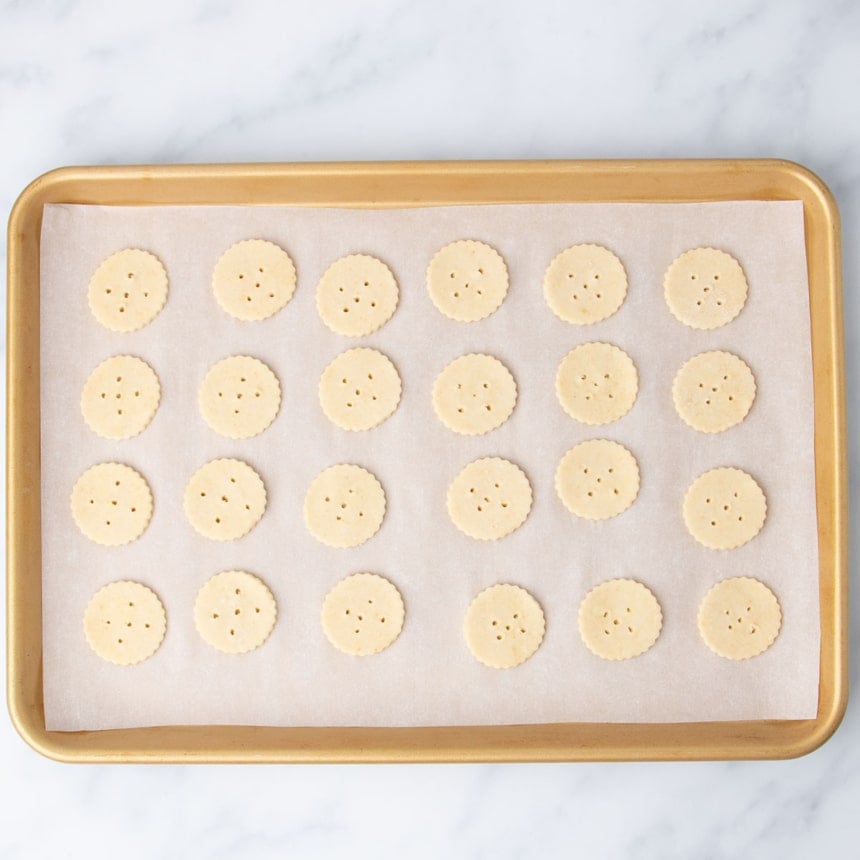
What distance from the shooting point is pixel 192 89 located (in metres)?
0.87

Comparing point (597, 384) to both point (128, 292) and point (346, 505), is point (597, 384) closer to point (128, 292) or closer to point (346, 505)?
point (346, 505)

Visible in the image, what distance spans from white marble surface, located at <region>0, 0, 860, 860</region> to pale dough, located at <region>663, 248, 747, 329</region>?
0.36 ft

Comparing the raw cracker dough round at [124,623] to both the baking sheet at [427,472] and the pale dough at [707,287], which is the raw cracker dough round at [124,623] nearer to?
the baking sheet at [427,472]

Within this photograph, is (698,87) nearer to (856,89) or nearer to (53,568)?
(856,89)

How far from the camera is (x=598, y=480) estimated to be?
0.82 m

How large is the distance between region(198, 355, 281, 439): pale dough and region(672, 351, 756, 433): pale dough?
1.23 ft

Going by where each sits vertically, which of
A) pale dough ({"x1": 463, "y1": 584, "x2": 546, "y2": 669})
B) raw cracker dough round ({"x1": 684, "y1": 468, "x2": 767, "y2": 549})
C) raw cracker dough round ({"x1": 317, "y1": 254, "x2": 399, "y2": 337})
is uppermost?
raw cracker dough round ({"x1": 317, "y1": 254, "x2": 399, "y2": 337})

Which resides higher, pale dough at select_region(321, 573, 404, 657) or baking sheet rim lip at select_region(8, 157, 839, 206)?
baking sheet rim lip at select_region(8, 157, 839, 206)

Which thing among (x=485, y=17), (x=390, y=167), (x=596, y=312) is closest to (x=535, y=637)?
(x=596, y=312)

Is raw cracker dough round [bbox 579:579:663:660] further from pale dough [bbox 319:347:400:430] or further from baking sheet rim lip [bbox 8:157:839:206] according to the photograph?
baking sheet rim lip [bbox 8:157:839:206]

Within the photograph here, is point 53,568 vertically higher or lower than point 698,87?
lower

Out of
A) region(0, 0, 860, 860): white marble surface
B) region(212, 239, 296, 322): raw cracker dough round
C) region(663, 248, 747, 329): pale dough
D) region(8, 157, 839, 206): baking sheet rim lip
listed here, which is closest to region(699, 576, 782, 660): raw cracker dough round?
region(0, 0, 860, 860): white marble surface

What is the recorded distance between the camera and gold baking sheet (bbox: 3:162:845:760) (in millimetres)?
796

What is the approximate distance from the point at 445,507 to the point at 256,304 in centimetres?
25
